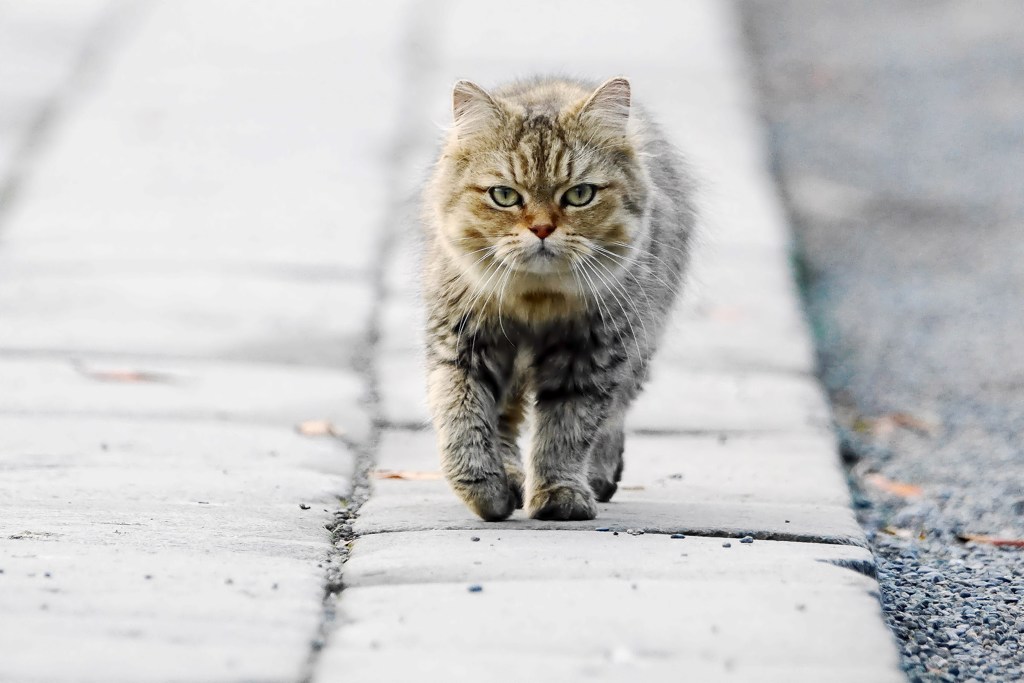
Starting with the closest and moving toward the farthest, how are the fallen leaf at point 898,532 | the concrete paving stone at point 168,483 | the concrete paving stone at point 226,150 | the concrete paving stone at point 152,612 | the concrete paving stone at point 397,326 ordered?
the concrete paving stone at point 152,612
the concrete paving stone at point 168,483
the fallen leaf at point 898,532
the concrete paving stone at point 397,326
the concrete paving stone at point 226,150

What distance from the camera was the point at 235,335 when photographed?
5297mm

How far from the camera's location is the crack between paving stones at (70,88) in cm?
675

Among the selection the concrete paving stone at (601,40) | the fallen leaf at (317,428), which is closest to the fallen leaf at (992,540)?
the fallen leaf at (317,428)

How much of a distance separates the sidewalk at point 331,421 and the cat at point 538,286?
0.70 ft

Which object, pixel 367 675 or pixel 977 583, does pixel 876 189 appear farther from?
pixel 367 675

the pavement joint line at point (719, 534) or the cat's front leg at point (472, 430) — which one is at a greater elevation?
the cat's front leg at point (472, 430)

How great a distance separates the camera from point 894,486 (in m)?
4.68

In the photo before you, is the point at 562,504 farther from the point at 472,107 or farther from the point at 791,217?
the point at 791,217

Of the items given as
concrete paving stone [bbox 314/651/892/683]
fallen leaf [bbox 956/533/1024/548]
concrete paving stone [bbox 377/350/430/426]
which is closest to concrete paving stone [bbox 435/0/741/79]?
concrete paving stone [bbox 377/350/430/426]

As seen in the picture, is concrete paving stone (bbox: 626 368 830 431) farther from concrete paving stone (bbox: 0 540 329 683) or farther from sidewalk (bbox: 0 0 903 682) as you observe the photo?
concrete paving stone (bbox: 0 540 329 683)

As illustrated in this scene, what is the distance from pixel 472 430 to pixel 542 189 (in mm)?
665

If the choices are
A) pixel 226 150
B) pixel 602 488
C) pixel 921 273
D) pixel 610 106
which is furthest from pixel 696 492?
pixel 226 150

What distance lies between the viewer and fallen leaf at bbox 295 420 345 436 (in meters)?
4.46

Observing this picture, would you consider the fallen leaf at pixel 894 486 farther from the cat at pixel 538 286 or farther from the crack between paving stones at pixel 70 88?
the crack between paving stones at pixel 70 88
